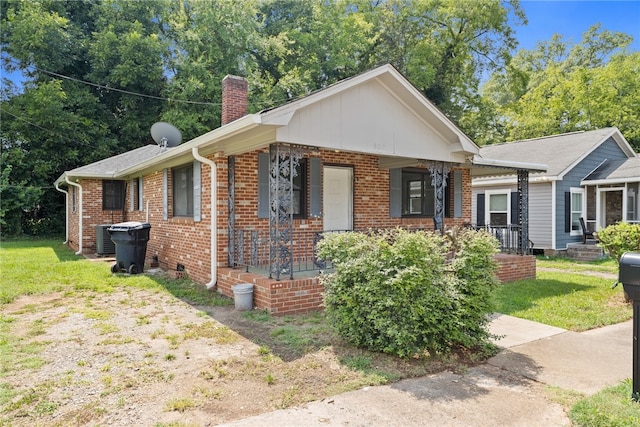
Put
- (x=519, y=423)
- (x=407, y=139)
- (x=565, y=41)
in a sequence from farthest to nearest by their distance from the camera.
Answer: (x=565, y=41) < (x=407, y=139) < (x=519, y=423)

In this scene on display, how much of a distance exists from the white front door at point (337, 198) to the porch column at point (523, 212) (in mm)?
4341

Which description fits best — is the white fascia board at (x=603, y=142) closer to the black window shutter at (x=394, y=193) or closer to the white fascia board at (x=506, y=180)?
the white fascia board at (x=506, y=180)

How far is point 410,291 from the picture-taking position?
4172 mm

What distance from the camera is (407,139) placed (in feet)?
25.0

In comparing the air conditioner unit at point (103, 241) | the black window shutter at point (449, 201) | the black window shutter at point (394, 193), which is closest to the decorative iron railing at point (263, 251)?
the black window shutter at point (394, 193)

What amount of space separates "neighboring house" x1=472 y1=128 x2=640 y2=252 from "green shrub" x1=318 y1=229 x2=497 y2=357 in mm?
10889

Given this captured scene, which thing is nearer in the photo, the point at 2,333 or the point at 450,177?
the point at 2,333

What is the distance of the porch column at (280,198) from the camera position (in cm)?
614

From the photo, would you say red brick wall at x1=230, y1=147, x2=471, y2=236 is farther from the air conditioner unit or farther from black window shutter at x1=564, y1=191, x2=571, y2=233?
the air conditioner unit

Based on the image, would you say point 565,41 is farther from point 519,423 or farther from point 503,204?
point 519,423

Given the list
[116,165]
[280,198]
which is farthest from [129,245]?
[116,165]

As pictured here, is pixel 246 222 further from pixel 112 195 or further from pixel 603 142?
pixel 603 142

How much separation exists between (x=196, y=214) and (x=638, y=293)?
700 centimetres

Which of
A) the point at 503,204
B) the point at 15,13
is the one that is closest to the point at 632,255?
the point at 503,204
